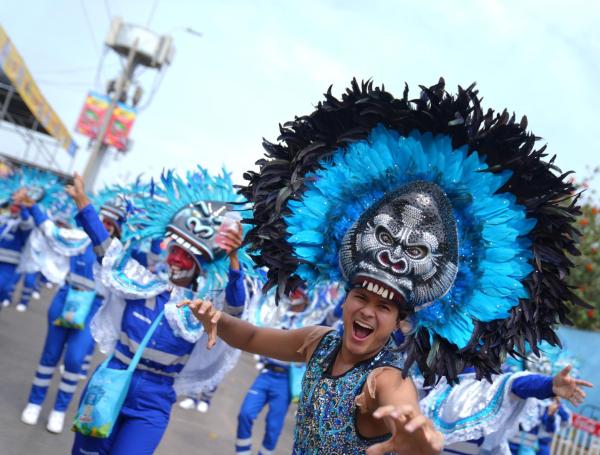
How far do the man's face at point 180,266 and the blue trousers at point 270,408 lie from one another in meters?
2.42

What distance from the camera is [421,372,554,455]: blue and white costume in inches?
195

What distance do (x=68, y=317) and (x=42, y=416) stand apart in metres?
0.97

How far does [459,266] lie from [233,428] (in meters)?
6.99

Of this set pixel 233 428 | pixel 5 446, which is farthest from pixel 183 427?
pixel 5 446

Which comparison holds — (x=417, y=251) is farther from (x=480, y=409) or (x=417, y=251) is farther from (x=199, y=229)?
(x=480, y=409)

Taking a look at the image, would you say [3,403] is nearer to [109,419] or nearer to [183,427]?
[183,427]

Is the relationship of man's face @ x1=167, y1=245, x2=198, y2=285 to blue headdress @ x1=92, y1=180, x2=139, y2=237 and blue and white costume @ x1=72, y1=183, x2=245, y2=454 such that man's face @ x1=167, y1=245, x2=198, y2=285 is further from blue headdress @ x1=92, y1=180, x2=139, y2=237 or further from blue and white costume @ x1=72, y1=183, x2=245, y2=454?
blue headdress @ x1=92, y1=180, x2=139, y2=237

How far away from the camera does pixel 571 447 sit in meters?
11.3

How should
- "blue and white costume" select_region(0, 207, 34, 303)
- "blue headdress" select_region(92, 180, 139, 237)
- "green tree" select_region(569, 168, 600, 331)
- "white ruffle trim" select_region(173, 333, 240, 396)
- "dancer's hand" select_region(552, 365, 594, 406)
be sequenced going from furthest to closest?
1. "green tree" select_region(569, 168, 600, 331)
2. "blue and white costume" select_region(0, 207, 34, 303)
3. "blue headdress" select_region(92, 180, 139, 237)
4. "white ruffle trim" select_region(173, 333, 240, 396)
5. "dancer's hand" select_region(552, 365, 594, 406)

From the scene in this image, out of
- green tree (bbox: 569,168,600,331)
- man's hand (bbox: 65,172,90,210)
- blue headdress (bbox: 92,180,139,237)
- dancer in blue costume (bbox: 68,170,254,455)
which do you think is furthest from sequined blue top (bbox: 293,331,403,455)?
green tree (bbox: 569,168,600,331)

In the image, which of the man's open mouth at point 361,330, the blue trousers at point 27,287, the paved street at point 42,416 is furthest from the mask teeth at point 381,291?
the blue trousers at point 27,287

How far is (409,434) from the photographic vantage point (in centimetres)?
190

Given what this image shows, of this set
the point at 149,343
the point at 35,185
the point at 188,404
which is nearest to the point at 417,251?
the point at 149,343

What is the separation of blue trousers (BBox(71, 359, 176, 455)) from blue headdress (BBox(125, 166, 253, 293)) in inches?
28.6
